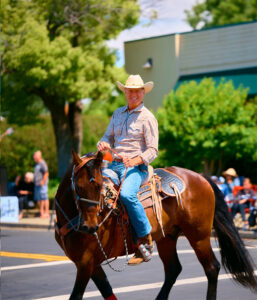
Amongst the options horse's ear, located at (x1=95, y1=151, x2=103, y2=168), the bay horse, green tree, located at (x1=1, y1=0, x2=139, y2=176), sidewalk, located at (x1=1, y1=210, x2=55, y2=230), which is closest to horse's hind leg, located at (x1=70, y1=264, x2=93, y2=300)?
the bay horse

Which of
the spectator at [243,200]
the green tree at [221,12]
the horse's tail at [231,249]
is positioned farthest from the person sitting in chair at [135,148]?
the green tree at [221,12]

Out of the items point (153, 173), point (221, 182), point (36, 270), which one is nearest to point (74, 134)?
point (221, 182)

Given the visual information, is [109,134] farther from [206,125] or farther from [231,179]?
[206,125]

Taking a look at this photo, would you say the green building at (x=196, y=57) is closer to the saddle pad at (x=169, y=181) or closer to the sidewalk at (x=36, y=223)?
the sidewalk at (x=36, y=223)

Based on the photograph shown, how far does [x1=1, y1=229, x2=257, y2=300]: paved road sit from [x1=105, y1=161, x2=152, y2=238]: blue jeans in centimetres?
155

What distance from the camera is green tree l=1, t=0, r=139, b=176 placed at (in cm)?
2339

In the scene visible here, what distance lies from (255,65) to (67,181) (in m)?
21.9

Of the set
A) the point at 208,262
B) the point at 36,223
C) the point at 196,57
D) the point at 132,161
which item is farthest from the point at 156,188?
the point at 196,57

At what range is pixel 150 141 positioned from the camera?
7137 mm

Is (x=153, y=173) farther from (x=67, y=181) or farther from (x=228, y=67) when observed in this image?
(x=228, y=67)

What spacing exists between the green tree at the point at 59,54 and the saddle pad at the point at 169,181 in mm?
16154

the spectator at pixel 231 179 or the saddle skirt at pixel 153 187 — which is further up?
the saddle skirt at pixel 153 187

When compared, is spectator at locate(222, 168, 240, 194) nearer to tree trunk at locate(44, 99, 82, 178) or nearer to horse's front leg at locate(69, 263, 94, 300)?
tree trunk at locate(44, 99, 82, 178)

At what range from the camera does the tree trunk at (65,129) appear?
27.7m
